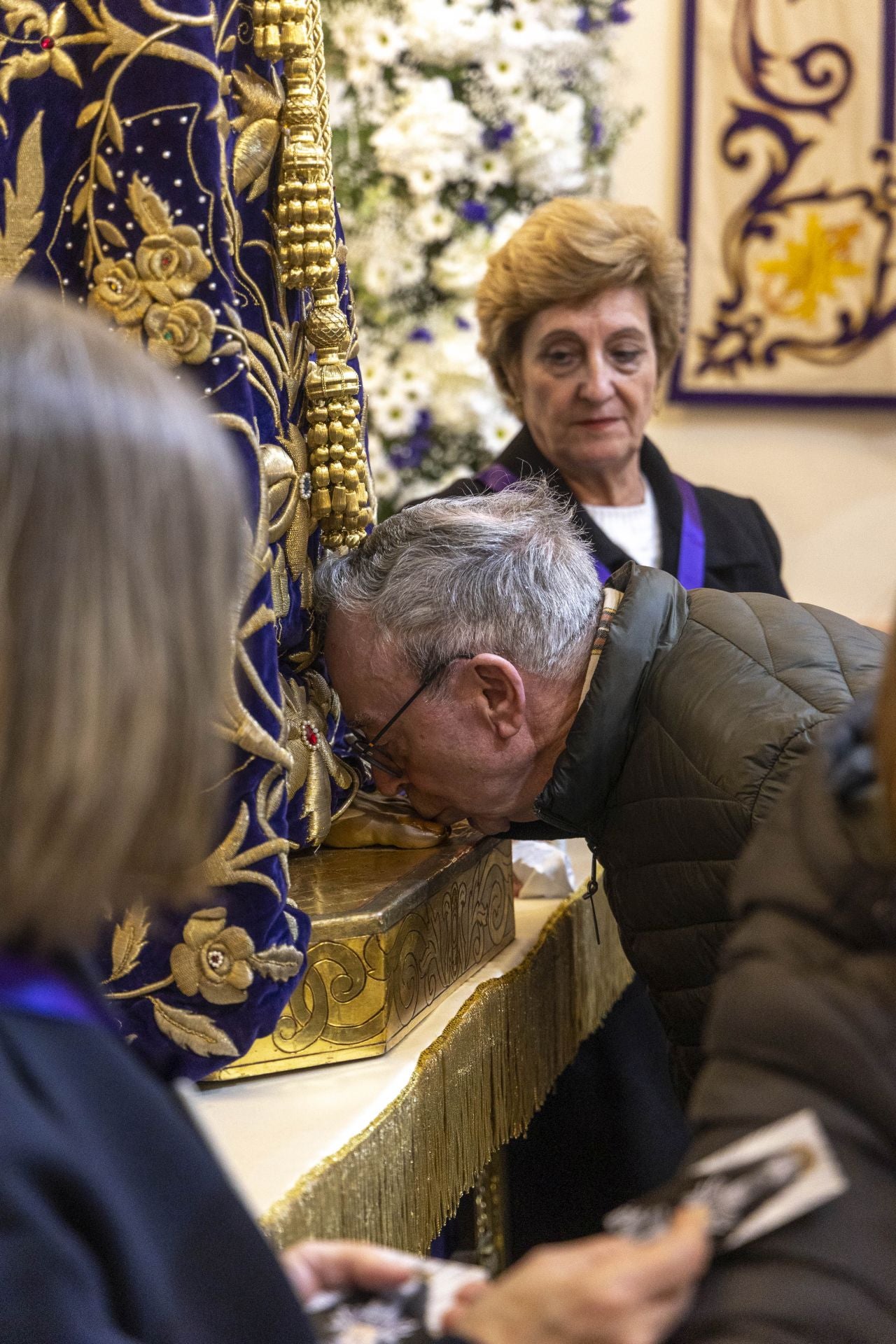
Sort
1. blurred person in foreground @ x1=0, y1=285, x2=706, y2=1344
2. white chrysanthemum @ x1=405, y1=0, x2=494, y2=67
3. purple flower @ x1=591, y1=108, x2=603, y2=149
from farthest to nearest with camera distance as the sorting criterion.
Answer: purple flower @ x1=591, y1=108, x2=603, y2=149
white chrysanthemum @ x1=405, y1=0, x2=494, y2=67
blurred person in foreground @ x1=0, y1=285, x2=706, y2=1344

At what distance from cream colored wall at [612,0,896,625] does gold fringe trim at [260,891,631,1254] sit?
176 cm

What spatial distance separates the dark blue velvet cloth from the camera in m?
1.05

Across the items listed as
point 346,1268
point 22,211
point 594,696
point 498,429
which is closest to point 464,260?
point 498,429

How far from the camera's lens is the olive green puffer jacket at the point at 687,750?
1.32 m

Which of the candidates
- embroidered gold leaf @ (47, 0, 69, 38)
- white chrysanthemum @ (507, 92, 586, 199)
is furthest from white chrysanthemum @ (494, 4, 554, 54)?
embroidered gold leaf @ (47, 0, 69, 38)

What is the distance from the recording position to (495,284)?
2.29 m

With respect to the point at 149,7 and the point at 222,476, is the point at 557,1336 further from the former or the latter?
the point at 149,7

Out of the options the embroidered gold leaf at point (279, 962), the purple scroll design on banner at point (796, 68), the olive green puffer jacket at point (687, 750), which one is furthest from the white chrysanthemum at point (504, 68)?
the embroidered gold leaf at point (279, 962)

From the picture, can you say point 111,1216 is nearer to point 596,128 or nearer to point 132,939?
point 132,939

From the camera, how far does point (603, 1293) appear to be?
657 mm

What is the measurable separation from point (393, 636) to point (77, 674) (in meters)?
0.87

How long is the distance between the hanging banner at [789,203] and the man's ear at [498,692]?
2117 millimetres

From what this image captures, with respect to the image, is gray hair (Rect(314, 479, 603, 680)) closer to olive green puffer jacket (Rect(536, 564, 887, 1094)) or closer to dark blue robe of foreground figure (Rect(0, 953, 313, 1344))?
olive green puffer jacket (Rect(536, 564, 887, 1094))

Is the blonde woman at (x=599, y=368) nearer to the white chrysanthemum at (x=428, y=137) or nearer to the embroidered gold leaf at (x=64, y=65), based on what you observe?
the white chrysanthemum at (x=428, y=137)
